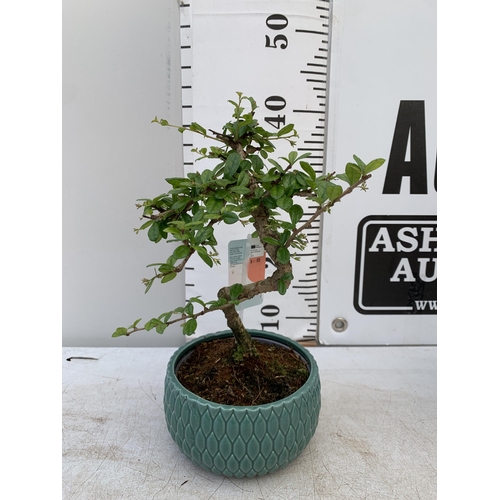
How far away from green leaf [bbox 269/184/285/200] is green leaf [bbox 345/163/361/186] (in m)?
0.11

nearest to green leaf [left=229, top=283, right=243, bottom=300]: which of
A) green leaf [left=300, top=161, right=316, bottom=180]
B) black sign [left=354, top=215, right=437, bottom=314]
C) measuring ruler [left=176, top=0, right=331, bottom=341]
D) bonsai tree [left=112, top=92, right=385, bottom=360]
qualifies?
bonsai tree [left=112, top=92, right=385, bottom=360]

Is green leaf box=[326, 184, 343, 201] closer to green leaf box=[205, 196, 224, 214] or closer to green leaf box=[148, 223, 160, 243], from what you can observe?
green leaf box=[205, 196, 224, 214]

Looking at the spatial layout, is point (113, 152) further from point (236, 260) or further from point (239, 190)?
point (239, 190)

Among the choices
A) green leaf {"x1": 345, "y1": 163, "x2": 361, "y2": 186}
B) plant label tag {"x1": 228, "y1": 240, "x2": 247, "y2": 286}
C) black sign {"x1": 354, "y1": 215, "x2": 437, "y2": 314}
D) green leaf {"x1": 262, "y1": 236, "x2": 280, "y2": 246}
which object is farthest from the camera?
black sign {"x1": 354, "y1": 215, "x2": 437, "y2": 314}

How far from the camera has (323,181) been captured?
0.72 metres

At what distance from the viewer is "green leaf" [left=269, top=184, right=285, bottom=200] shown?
2.34ft

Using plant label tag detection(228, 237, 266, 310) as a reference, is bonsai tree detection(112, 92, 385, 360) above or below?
above

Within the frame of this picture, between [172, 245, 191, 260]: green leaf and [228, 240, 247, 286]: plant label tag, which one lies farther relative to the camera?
[228, 240, 247, 286]: plant label tag

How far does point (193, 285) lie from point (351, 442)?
608 millimetres

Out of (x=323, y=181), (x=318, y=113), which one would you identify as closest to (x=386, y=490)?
(x=323, y=181)

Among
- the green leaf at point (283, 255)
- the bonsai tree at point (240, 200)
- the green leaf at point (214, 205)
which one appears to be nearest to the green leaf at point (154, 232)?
the bonsai tree at point (240, 200)

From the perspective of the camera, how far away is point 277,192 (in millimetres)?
715

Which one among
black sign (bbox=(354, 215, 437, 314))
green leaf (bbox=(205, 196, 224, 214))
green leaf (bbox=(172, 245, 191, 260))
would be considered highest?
green leaf (bbox=(205, 196, 224, 214))

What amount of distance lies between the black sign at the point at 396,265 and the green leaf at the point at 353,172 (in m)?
0.64
